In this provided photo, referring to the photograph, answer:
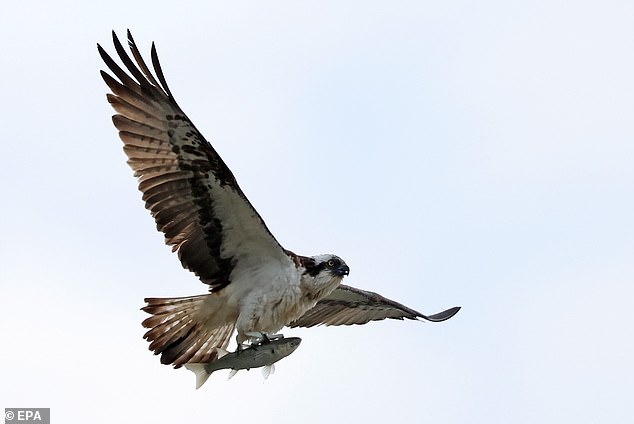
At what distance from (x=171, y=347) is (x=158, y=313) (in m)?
0.40

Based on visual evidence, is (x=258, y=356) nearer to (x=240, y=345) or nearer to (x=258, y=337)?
(x=258, y=337)

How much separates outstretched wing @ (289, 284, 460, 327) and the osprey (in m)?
2.26

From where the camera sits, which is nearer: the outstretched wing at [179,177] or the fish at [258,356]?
the fish at [258,356]

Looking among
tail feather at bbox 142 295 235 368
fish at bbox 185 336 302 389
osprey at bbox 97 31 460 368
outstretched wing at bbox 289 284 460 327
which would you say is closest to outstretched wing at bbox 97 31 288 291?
osprey at bbox 97 31 460 368

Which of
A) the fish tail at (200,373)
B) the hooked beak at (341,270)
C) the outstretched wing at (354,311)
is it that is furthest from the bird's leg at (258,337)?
the outstretched wing at (354,311)

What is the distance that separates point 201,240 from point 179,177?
28.7 inches

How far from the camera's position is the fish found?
14086 mm

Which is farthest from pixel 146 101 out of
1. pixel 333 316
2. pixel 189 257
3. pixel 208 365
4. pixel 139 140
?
pixel 333 316

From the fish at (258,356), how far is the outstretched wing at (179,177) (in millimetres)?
1200

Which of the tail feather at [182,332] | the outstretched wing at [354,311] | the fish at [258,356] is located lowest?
the fish at [258,356]

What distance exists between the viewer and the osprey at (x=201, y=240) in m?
14.9

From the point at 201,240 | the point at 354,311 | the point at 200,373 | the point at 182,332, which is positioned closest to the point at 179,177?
the point at 201,240

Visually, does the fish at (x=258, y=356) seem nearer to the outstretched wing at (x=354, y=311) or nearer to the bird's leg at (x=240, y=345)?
the bird's leg at (x=240, y=345)

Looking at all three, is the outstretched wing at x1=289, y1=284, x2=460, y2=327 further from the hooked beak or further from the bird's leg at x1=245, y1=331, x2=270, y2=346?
the bird's leg at x1=245, y1=331, x2=270, y2=346
